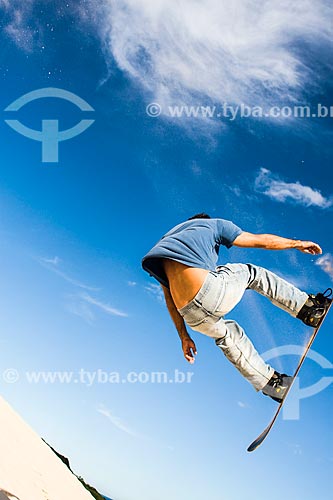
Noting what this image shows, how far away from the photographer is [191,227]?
566 centimetres

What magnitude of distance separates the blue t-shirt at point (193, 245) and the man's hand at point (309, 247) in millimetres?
720

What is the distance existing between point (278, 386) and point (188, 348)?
1162 mm

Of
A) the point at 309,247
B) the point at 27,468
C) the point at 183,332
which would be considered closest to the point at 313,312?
the point at 309,247

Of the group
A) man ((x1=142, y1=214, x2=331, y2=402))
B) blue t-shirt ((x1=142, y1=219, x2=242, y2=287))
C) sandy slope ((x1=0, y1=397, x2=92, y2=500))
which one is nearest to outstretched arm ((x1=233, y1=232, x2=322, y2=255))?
man ((x1=142, y1=214, x2=331, y2=402))

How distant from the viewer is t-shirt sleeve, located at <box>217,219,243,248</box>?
553cm

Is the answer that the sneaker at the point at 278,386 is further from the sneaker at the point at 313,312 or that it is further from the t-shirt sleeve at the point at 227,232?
the t-shirt sleeve at the point at 227,232

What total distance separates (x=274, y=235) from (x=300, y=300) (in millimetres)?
790

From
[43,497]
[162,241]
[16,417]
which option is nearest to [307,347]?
[162,241]

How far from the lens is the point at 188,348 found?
6.11 meters

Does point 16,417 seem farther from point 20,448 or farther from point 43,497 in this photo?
point 43,497

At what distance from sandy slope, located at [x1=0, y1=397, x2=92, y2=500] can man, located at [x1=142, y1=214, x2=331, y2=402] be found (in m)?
6.96

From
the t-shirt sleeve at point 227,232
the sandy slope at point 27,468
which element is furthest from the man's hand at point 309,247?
the sandy slope at point 27,468

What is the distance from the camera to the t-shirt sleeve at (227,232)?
5.53 meters

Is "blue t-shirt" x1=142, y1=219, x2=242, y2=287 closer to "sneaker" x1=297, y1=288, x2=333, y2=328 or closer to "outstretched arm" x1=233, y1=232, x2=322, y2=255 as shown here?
"outstretched arm" x1=233, y1=232, x2=322, y2=255
